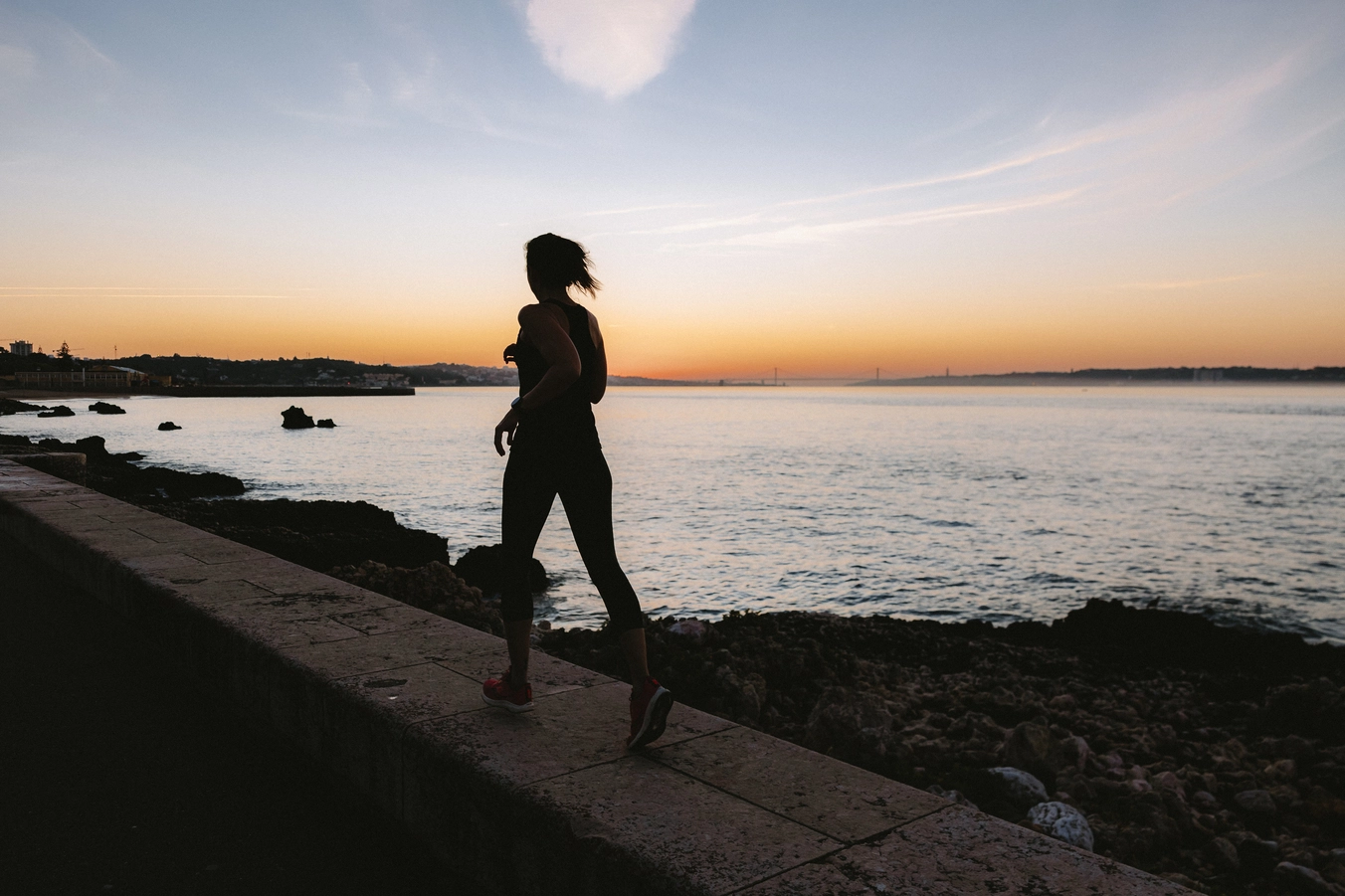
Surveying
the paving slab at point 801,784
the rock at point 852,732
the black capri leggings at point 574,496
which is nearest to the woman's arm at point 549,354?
the black capri leggings at point 574,496

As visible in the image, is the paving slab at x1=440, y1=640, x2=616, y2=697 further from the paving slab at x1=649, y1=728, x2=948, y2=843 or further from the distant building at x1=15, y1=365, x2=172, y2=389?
the distant building at x1=15, y1=365, x2=172, y2=389

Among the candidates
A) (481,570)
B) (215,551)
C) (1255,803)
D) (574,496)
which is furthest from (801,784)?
(481,570)

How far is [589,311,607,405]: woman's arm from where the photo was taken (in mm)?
3070

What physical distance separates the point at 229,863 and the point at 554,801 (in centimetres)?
123

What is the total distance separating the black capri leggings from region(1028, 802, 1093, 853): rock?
3.37 meters

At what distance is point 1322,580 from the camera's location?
17.6 metres

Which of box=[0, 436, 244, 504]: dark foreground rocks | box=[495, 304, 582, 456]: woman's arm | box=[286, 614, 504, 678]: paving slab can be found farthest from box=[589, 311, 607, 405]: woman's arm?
box=[0, 436, 244, 504]: dark foreground rocks

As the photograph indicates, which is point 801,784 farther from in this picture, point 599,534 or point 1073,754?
point 1073,754

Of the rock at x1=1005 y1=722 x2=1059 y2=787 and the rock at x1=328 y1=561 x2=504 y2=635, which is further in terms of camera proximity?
the rock at x1=328 y1=561 x2=504 y2=635

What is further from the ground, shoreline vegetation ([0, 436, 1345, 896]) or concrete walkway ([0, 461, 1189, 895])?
concrete walkway ([0, 461, 1189, 895])

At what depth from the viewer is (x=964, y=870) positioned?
84.4 inches

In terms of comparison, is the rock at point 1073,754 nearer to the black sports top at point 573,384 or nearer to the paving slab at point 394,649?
the paving slab at point 394,649

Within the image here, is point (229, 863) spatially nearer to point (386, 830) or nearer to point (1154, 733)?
point (386, 830)

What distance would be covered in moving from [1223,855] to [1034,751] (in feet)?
4.60
